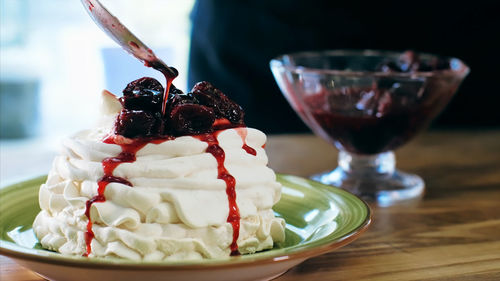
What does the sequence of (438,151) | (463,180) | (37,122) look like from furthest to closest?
(37,122) → (438,151) → (463,180)

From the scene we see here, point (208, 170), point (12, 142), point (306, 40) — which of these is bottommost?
point (12, 142)

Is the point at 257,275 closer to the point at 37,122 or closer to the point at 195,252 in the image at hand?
the point at 195,252

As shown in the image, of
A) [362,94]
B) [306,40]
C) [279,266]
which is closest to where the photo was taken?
[279,266]

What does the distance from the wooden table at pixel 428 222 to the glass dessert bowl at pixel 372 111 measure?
4.7 inches

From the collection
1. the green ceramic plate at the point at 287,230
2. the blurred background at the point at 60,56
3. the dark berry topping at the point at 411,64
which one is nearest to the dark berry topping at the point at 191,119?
the green ceramic plate at the point at 287,230

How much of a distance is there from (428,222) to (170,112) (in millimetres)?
761

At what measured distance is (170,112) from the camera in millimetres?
1305

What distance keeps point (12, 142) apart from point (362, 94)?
15.7ft

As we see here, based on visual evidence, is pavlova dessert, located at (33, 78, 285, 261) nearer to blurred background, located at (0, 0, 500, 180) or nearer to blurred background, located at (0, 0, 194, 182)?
blurred background, located at (0, 0, 500, 180)

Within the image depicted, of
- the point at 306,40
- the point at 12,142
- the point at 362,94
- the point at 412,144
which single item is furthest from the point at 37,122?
the point at 362,94

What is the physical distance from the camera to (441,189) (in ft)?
6.65

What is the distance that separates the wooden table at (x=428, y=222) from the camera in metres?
1.34

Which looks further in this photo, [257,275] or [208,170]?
[208,170]

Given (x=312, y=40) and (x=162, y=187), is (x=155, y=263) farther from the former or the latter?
(x=312, y=40)
